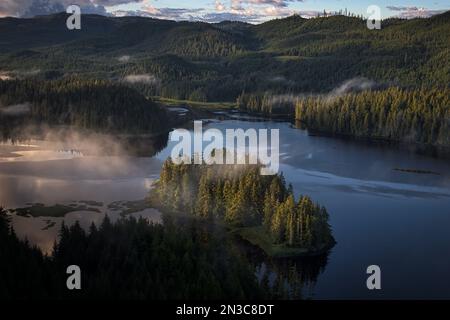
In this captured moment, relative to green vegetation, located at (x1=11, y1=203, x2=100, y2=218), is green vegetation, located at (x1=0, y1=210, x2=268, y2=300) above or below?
above

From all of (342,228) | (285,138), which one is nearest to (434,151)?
(285,138)

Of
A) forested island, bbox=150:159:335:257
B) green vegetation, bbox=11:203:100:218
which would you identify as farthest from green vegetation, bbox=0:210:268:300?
green vegetation, bbox=11:203:100:218

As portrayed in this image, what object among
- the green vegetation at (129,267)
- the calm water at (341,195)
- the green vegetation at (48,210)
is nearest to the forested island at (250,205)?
the calm water at (341,195)

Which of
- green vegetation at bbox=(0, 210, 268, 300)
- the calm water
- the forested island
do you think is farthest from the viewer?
the forested island

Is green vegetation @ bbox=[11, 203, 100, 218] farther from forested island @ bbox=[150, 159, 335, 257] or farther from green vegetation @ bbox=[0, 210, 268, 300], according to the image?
green vegetation @ bbox=[0, 210, 268, 300]

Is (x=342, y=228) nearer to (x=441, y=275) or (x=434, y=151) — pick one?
(x=441, y=275)

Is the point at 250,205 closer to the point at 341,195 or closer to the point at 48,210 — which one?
the point at 341,195
